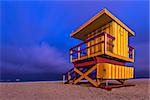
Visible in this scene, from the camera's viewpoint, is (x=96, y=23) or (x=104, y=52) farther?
(x=96, y=23)

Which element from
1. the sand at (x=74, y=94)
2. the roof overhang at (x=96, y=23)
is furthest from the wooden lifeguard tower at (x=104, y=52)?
the sand at (x=74, y=94)

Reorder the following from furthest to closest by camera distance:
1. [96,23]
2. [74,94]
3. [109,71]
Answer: [96,23] → [109,71] → [74,94]

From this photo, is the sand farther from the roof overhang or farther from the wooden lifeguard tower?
the roof overhang

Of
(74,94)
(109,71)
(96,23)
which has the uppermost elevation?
(96,23)

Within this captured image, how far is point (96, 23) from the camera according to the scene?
38.5 feet

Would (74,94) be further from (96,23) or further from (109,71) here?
(96,23)

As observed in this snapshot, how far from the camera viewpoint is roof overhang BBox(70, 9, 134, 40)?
1035 centimetres

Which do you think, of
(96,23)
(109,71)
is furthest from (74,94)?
(96,23)

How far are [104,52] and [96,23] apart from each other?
3.47m

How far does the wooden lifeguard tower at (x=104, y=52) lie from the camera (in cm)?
952

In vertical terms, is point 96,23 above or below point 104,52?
above

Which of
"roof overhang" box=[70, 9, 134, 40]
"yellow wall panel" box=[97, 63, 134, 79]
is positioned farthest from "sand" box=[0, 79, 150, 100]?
"roof overhang" box=[70, 9, 134, 40]

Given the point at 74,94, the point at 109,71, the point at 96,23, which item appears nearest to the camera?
the point at 74,94

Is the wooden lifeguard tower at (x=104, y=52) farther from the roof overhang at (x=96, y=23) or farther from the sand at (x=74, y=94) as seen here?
the sand at (x=74, y=94)
